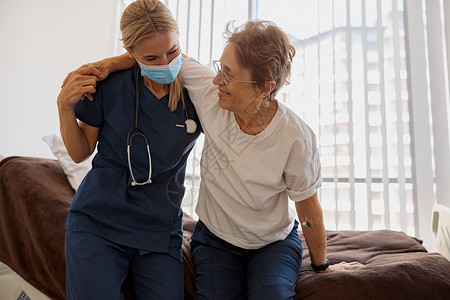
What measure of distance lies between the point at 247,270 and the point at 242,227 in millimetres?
140

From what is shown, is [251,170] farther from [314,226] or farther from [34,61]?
[34,61]

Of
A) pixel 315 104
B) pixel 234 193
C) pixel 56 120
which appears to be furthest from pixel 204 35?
pixel 234 193

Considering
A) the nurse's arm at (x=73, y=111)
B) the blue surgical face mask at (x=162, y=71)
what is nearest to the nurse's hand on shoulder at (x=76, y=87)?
the nurse's arm at (x=73, y=111)

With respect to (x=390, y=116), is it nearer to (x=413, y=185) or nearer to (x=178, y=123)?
(x=413, y=185)

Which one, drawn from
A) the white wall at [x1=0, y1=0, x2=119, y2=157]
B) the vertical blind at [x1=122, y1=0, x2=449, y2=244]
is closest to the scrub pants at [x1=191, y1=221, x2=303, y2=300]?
the vertical blind at [x1=122, y1=0, x2=449, y2=244]

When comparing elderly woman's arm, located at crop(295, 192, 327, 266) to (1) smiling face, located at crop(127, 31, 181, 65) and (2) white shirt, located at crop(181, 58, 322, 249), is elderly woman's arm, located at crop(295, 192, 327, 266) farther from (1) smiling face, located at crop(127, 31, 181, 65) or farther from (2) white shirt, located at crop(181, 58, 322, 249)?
(1) smiling face, located at crop(127, 31, 181, 65)

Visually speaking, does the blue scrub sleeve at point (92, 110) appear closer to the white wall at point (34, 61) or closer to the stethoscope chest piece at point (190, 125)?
the stethoscope chest piece at point (190, 125)

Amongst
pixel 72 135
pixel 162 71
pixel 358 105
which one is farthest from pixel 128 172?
pixel 358 105

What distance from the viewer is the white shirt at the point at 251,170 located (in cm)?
113

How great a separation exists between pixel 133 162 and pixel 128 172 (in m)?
0.04

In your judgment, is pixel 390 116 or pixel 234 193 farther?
pixel 390 116

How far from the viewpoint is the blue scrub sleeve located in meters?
1.07

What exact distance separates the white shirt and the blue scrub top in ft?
0.37

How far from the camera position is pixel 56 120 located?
8.69 feet
